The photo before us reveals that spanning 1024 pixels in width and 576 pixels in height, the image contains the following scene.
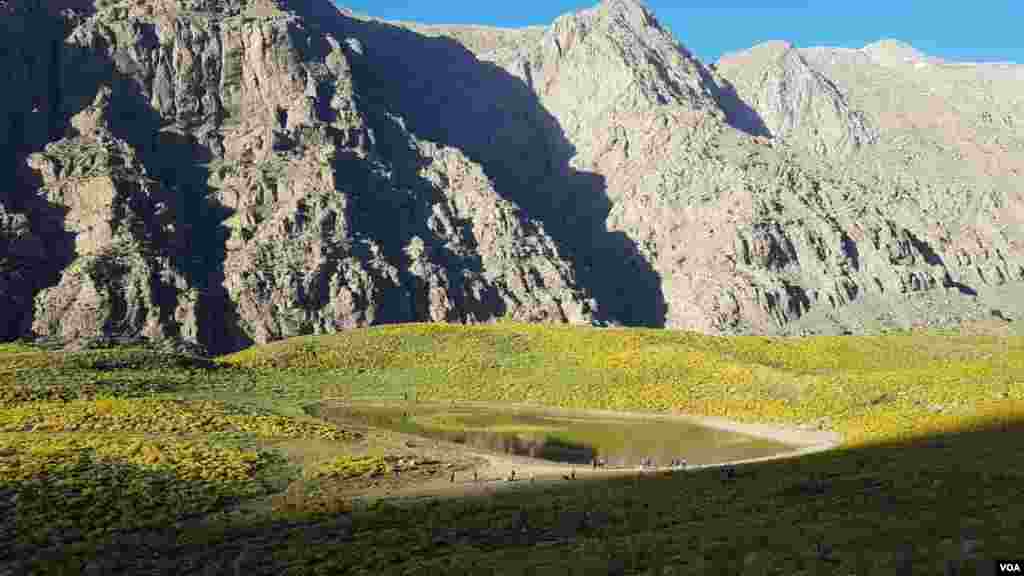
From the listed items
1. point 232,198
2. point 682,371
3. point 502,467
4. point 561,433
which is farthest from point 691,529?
point 232,198

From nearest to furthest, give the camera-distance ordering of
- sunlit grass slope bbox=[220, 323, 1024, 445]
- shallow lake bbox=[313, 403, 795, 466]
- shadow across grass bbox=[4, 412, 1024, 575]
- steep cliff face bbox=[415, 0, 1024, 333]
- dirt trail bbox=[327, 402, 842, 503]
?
shadow across grass bbox=[4, 412, 1024, 575] < dirt trail bbox=[327, 402, 842, 503] < shallow lake bbox=[313, 403, 795, 466] < sunlit grass slope bbox=[220, 323, 1024, 445] < steep cliff face bbox=[415, 0, 1024, 333]

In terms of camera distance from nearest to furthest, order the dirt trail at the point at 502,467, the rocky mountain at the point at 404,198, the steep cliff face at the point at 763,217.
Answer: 1. the dirt trail at the point at 502,467
2. the rocky mountain at the point at 404,198
3. the steep cliff face at the point at 763,217

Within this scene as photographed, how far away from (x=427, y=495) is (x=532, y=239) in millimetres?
119177

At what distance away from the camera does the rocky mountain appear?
112250 mm

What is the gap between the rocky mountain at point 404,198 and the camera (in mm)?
112250

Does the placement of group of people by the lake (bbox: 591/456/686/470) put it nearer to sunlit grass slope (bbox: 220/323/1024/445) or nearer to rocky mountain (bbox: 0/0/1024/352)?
sunlit grass slope (bbox: 220/323/1024/445)

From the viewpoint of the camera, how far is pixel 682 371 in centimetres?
6169

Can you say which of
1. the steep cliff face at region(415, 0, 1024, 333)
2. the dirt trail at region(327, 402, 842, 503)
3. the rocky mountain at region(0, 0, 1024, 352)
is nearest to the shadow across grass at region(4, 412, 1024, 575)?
the dirt trail at region(327, 402, 842, 503)

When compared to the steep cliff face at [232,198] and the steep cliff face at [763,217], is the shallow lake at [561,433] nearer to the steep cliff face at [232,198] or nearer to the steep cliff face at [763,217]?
the steep cliff face at [232,198]

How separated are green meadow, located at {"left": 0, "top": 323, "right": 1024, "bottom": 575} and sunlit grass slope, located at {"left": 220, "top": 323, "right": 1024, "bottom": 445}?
30 cm

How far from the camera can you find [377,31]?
191125 mm

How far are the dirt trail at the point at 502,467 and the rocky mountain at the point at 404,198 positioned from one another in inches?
2900

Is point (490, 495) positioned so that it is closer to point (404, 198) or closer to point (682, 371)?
point (682, 371)

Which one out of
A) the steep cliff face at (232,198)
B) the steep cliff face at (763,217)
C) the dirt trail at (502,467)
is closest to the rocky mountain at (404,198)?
the steep cliff face at (232,198)
